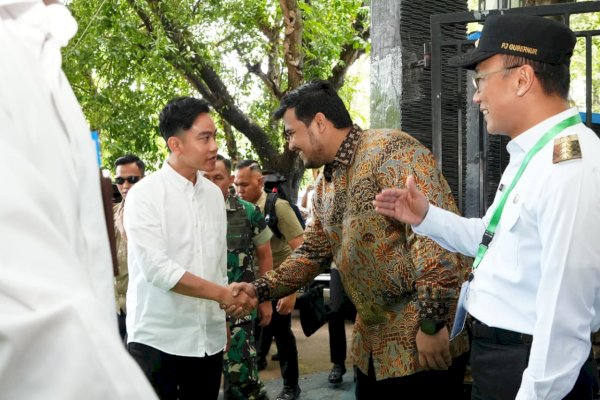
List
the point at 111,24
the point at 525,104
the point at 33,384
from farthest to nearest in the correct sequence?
the point at 111,24
the point at 525,104
the point at 33,384

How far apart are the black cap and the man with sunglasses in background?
3.05 meters

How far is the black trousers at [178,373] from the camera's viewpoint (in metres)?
4.25

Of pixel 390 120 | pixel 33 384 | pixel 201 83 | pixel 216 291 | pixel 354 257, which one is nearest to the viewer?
pixel 33 384

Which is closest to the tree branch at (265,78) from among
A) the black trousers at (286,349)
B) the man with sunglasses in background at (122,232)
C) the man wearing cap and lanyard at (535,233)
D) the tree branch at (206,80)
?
the tree branch at (206,80)

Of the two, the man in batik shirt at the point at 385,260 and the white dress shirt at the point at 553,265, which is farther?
the man in batik shirt at the point at 385,260

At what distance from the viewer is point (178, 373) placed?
14.2 ft

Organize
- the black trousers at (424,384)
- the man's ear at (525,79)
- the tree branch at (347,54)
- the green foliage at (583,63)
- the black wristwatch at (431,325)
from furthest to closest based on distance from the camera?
the tree branch at (347,54)
the green foliage at (583,63)
the black trousers at (424,384)
the black wristwatch at (431,325)
the man's ear at (525,79)

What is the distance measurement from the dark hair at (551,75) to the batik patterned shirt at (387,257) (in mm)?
928

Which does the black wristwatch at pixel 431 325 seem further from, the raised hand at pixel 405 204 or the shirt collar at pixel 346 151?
the shirt collar at pixel 346 151

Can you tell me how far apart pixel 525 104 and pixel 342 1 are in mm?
12298

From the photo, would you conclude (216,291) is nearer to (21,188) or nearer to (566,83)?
(566,83)

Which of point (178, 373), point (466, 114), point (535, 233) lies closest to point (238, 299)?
point (178, 373)

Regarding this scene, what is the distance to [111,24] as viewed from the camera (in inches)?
488

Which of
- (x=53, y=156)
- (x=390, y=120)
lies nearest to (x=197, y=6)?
(x=390, y=120)
